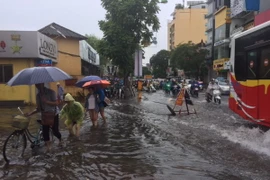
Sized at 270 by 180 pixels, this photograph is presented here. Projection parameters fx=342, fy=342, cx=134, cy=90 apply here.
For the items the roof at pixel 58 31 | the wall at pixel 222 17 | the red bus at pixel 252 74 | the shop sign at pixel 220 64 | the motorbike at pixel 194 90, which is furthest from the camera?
the wall at pixel 222 17

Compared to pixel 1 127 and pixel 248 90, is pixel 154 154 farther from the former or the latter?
pixel 1 127

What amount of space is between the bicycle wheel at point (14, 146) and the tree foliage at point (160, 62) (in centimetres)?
8505

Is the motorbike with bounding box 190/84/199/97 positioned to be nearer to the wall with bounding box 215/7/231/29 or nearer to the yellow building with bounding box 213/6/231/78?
the yellow building with bounding box 213/6/231/78

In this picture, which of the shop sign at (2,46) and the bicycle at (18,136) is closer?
the bicycle at (18,136)

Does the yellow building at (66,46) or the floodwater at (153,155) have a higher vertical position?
the yellow building at (66,46)

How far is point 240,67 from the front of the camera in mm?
11375

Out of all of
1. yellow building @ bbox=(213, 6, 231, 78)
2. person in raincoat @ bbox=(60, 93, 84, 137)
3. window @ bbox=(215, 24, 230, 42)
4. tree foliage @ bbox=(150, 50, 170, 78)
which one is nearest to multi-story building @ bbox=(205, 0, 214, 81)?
yellow building @ bbox=(213, 6, 231, 78)

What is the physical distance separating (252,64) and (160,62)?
82.8 metres

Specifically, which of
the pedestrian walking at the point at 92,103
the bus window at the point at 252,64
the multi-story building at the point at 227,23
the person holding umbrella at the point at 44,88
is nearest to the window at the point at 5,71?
the pedestrian walking at the point at 92,103

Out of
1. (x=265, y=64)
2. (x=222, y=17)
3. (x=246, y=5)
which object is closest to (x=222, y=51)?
(x=222, y=17)

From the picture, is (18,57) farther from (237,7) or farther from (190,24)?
(190,24)

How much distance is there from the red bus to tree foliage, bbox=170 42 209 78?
1795 inches

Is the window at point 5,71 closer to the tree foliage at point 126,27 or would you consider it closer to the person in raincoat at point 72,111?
the tree foliage at point 126,27

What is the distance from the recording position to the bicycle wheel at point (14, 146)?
23.4 feet
